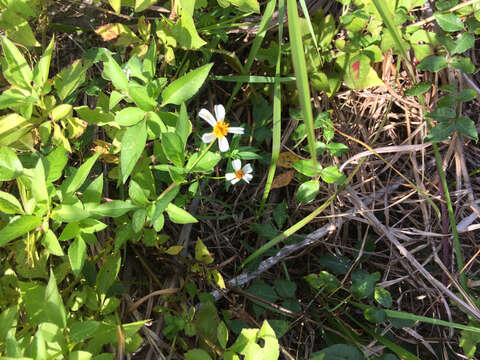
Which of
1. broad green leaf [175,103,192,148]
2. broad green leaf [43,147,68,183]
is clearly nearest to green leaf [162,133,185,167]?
broad green leaf [175,103,192,148]

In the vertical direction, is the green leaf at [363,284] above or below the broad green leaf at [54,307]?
below

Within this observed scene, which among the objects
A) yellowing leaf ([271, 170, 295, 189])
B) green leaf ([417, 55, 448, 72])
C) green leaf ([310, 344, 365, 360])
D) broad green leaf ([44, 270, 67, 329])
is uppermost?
green leaf ([417, 55, 448, 72])

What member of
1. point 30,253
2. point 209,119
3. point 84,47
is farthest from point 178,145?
point 84,47

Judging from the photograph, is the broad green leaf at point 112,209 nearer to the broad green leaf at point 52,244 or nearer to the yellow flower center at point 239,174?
the broad green leaf at point 52,244

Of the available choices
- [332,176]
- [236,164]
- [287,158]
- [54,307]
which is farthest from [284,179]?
[54,307]

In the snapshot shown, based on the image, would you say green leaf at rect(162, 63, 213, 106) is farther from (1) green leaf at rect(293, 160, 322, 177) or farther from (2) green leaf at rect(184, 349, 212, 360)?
(2) green leaf at rect(184, 349, 212, 360)

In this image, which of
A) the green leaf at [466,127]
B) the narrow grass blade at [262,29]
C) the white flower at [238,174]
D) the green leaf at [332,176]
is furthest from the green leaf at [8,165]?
the green leaf at [466,127]
